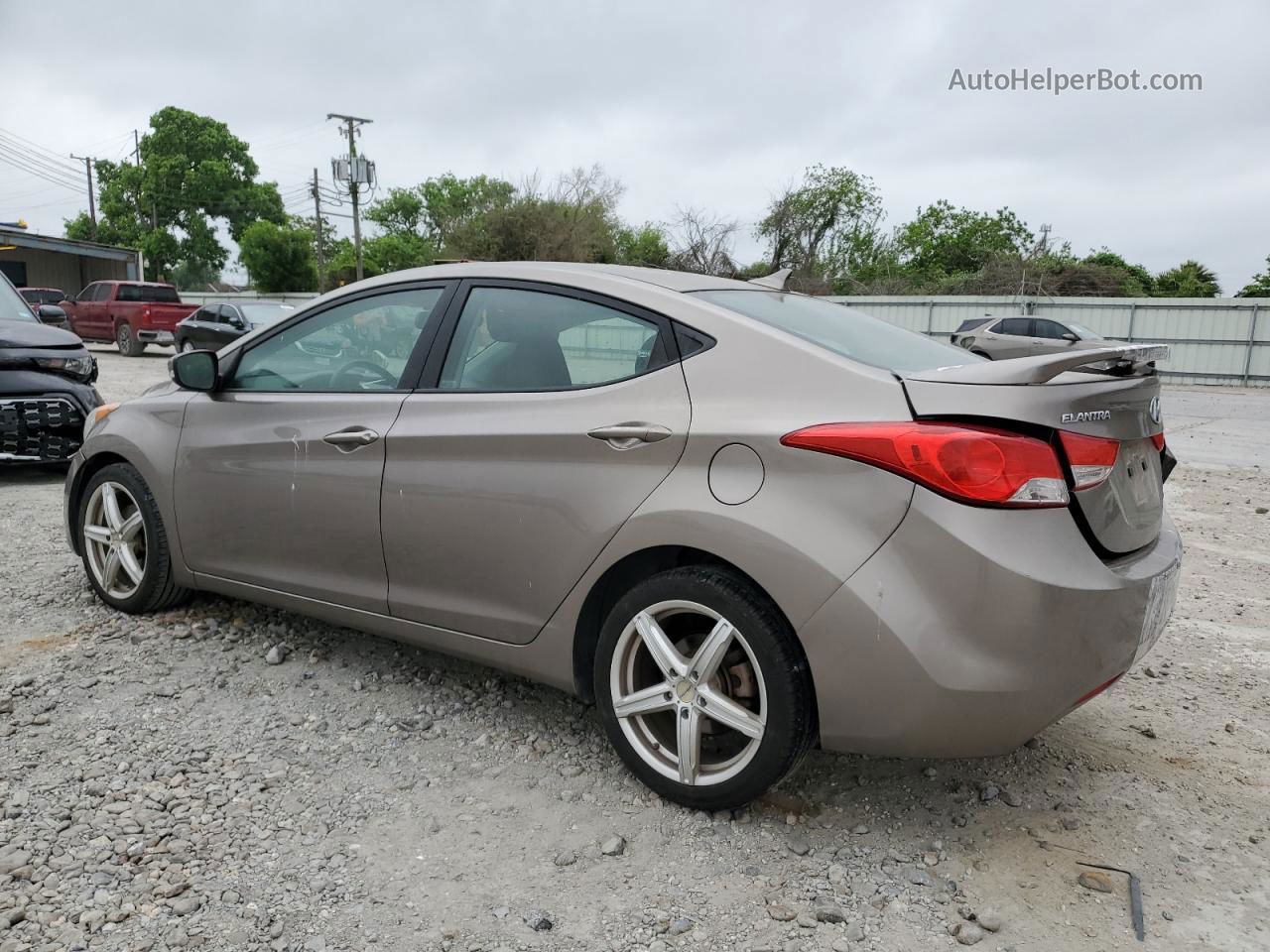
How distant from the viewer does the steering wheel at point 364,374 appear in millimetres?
3307

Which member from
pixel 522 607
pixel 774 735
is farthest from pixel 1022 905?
pixel 522 607

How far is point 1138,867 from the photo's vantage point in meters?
2.47

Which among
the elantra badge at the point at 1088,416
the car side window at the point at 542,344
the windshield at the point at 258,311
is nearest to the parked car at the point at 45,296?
the windshield at the point at 258,311

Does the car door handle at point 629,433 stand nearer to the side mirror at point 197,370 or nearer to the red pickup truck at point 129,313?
the side mirror at point 197,370

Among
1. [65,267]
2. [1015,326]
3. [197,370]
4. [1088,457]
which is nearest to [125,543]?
[197,370]

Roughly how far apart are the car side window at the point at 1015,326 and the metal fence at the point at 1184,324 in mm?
3286

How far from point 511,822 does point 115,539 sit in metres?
2.46

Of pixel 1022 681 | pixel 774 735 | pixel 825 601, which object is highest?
pixel 825 601

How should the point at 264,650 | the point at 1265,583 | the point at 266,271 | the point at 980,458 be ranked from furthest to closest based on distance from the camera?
the point at 266,271 → the point at 1265,583 → the point at 264,650 → the point at 980,458

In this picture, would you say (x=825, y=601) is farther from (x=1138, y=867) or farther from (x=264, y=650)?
(x=264, y=650)

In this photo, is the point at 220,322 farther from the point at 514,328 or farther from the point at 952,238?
the point at 952,238

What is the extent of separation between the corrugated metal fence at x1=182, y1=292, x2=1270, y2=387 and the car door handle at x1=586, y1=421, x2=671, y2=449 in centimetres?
2271

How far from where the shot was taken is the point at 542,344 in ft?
9.84

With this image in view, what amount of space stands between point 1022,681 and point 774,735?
1.97ft
